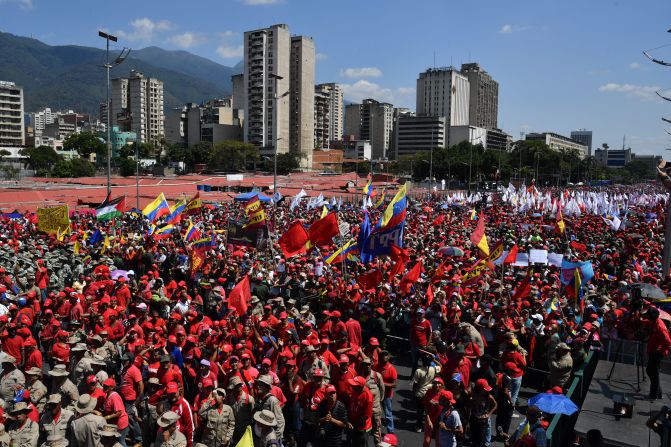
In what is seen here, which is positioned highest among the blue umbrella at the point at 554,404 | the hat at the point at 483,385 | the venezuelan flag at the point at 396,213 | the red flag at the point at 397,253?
the venezuelan flag at the point at 396,213

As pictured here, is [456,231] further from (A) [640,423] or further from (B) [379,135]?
(B) [379,135]

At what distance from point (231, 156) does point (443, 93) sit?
92604mm

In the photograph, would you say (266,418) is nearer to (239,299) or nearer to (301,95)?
(239,299)

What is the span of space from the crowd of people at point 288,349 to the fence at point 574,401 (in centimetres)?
23

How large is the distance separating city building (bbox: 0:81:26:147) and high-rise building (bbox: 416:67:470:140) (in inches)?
4412

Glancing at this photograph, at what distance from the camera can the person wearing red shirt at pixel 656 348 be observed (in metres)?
8.65

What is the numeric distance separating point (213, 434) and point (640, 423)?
5.65 metres

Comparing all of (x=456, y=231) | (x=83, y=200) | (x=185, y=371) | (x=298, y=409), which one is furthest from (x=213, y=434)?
(x=83, y=200)

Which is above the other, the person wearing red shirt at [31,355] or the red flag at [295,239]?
the red flag at [295,239]

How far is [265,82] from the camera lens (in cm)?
12812

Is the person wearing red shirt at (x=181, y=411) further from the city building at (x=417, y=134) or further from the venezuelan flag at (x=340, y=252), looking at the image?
the city building at (x=417, y=134)

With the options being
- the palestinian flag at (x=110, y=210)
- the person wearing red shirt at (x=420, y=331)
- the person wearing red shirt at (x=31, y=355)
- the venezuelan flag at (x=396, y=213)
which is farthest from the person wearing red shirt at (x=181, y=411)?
the palestinian flag at (x=110, y=210)

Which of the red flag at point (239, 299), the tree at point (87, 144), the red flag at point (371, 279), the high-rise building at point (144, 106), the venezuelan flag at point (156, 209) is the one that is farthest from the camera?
the high-rise building at point (144, 106)

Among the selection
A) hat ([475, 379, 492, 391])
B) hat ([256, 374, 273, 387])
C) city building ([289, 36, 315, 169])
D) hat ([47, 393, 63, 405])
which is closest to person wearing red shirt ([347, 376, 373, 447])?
hat ([256, 374, 273, 387])
